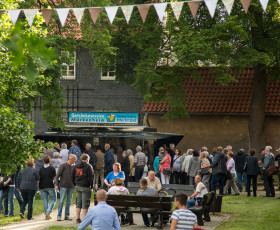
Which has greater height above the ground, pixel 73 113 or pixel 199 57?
pixel 199 57

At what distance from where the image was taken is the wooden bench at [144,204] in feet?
44.8

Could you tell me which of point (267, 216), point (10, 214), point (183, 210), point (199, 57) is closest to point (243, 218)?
point (267, 216)

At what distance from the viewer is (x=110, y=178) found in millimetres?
15891

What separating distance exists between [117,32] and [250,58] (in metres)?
7.48

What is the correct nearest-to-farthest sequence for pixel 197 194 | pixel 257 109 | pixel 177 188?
1. pixel 197 194
2. pixel 177 188
3. pixel 257 109

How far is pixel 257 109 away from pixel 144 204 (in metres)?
17.5

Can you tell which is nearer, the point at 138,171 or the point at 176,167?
the point at 138,171

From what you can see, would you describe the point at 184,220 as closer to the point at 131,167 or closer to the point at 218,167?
the point at 218,167

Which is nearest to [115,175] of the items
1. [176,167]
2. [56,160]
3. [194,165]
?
[56,160]

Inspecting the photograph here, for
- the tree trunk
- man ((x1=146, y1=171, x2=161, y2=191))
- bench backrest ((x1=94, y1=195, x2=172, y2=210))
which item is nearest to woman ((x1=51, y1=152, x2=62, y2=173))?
man ((x1=146, y1=171, x2=161, y2=191))

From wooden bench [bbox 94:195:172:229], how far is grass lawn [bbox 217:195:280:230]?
55.4 inches

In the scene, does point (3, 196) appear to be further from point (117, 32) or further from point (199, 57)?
point (117, 32)

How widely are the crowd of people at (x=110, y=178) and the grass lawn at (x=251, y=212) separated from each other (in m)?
0.97

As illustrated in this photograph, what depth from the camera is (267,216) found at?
1617 centimetres
